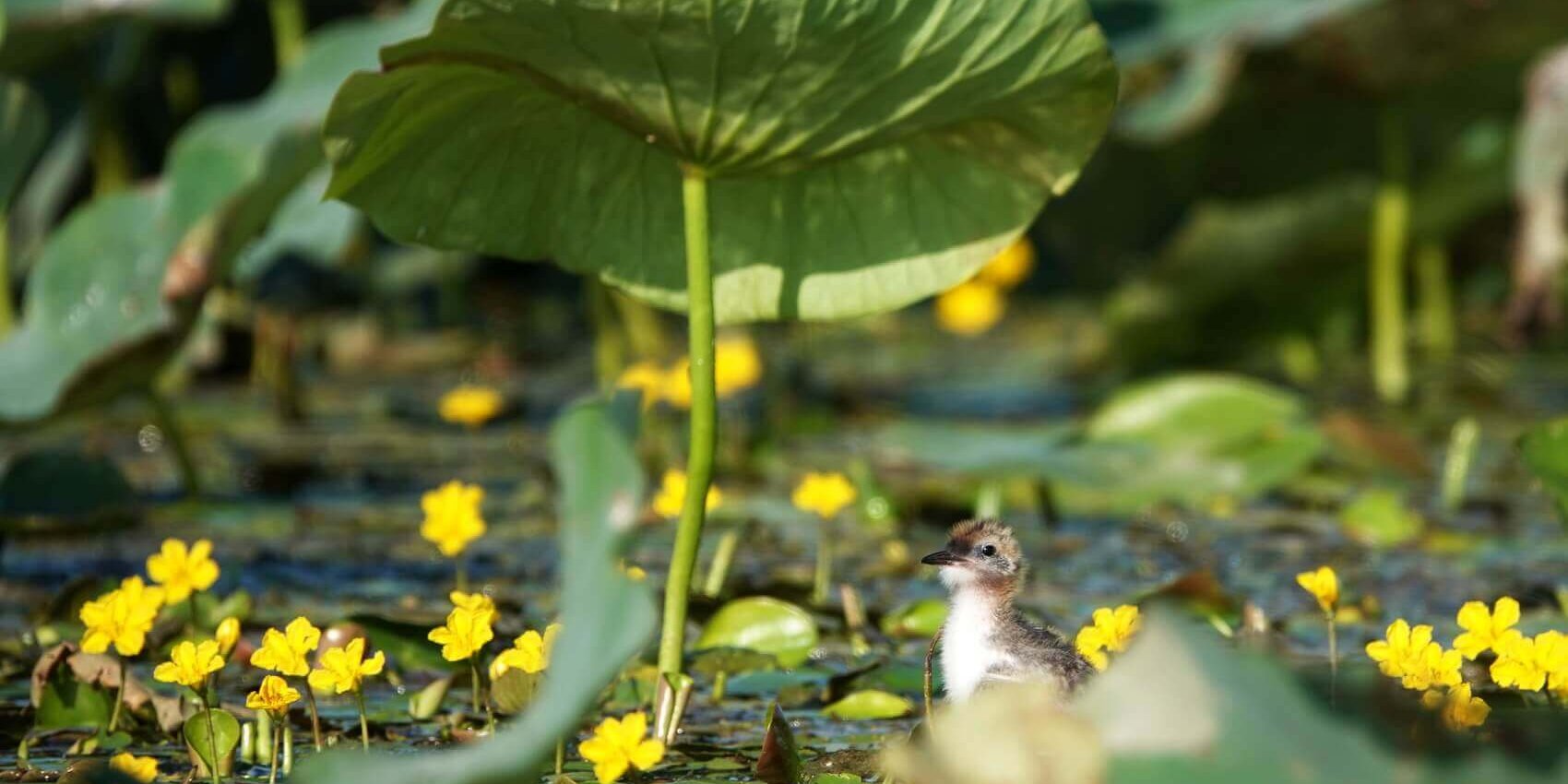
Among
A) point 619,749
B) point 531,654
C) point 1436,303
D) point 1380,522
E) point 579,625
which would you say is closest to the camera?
point 579,625

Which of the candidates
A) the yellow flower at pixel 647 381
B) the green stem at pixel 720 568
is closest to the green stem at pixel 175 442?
the yellow flower at pixel 647 381

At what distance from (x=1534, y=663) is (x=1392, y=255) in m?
3.87

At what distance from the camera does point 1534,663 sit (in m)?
2.52

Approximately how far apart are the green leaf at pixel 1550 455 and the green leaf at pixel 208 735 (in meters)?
2.06

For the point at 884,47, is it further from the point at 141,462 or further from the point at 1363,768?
the point at 141,462

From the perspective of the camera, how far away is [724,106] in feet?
8.95

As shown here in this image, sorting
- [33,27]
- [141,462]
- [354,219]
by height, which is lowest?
[141,462]

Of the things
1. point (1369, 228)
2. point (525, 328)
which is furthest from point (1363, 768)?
point (525, 328)

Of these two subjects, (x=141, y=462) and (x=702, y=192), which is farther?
(x=141, y=462)

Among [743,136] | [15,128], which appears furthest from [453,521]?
[15,128]

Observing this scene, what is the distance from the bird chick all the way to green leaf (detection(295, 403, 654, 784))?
885 millimetres

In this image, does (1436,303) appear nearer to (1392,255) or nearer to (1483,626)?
→ (1392,255)

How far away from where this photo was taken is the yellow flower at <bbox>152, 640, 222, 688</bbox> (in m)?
2.55

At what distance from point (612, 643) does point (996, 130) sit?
1.41 metres
